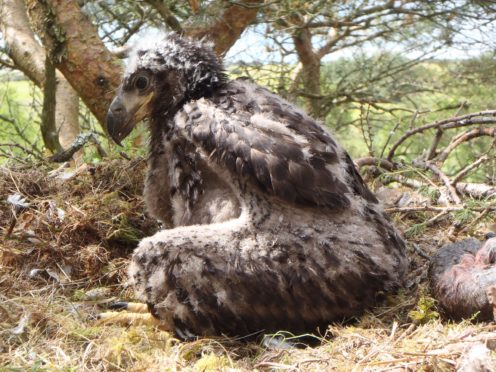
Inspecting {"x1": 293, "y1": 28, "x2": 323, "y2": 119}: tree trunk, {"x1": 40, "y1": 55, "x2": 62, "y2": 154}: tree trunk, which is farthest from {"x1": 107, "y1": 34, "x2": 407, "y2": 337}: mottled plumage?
{"x1": 293, "y1": 28, "x2": 323, "y2": 119}: tree trunk

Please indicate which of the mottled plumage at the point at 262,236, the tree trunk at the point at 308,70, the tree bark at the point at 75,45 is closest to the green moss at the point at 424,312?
the mottled plumage at the point at 262,236

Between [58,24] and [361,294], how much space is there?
8.66 feet

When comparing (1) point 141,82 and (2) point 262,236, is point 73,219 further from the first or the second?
(2) point 262,236

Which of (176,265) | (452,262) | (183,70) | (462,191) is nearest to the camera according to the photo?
(176,265)

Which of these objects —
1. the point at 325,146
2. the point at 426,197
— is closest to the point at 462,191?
the point at 426,197

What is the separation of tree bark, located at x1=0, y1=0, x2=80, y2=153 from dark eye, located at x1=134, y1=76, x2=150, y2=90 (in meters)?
2.09

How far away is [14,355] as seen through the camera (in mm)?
2324

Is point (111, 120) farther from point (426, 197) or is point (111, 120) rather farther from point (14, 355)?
point (426, 197)

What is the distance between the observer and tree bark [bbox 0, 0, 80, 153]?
4.96 m

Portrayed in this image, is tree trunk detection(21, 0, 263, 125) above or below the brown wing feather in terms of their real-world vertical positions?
above

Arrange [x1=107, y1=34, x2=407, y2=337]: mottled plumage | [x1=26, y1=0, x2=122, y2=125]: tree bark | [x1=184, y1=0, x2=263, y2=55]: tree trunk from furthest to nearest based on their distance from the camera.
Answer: [x1=184, y1=0, x2=263, y2=55]: tree trunk → [x1=26, y1=0, x2=122, y2=125]: tree bark → [x1=107, y1=34, x2=407, y2=337]: mottled plumage

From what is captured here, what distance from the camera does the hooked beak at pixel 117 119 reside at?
9.91ft

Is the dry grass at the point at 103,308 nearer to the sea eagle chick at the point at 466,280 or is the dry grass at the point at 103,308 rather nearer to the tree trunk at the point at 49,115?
the sea eagle chick at the point at 466,280

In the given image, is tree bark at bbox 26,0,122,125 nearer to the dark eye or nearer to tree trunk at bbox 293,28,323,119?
the dark eye
